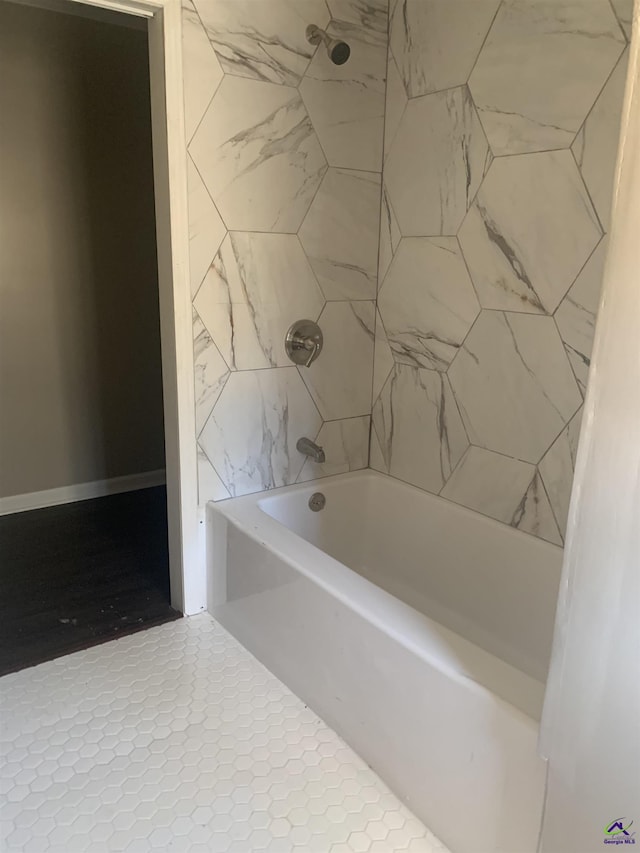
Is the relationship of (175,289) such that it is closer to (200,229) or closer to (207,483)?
(200,229)

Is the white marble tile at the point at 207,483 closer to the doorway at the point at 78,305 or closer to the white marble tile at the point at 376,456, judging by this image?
the doorway at the point at 78,305

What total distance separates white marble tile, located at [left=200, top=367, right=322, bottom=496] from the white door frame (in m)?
0.10

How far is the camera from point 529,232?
5.93 ft

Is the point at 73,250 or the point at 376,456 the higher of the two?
the point at 73,250

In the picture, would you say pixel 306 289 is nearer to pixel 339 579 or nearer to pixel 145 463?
pixel 339 579

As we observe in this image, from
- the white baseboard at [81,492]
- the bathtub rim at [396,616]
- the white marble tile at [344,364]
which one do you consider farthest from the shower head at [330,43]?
the white baseboard at [81,492]

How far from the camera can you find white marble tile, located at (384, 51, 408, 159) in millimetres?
2164

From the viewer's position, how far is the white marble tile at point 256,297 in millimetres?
2023

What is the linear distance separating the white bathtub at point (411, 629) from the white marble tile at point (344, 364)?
27cm

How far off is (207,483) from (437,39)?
1552mm

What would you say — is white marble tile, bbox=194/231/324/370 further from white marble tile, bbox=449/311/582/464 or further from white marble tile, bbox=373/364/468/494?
white marble tile, bbox=449/311/582/464

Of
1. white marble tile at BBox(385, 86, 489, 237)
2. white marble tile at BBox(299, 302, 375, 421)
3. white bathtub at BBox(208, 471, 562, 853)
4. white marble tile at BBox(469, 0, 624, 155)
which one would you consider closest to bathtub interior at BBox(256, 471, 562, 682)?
white bathtub at BBox(208, 471, 562, 853)

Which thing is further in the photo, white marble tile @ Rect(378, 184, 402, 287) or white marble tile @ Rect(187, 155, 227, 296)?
white marble tile @ Rect(378, 184, 402, 287)

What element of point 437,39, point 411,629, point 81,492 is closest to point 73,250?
point 81,492
